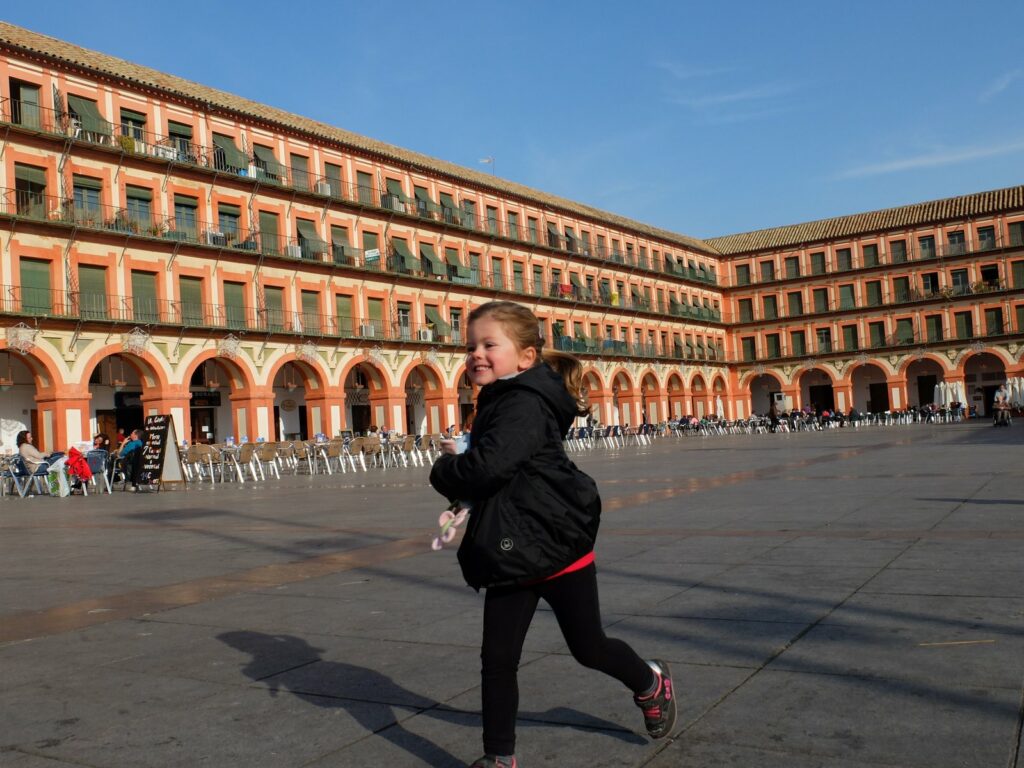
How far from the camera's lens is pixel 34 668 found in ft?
14.0

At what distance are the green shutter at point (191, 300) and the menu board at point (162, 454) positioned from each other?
1200 centimetres

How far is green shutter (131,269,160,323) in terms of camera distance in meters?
30.2

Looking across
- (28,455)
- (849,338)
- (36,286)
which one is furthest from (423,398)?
(849,338)

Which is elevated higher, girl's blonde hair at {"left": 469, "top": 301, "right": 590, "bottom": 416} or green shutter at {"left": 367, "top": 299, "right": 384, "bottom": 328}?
green shutter at {"left": 367, "top": 299, "right": 384, "bottom": 328}

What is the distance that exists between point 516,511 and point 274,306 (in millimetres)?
33815

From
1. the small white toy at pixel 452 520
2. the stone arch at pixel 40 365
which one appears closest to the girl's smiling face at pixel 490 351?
the small white toy at pixel 452 520

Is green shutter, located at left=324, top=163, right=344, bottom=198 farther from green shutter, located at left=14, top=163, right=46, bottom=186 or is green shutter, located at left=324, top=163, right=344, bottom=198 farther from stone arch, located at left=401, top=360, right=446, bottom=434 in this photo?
green shutter, located at left=14, top=163, right=46, bottom=186

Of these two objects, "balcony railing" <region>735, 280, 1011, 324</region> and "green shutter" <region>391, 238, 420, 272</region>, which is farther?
"balcony railing" <region>735, 280, 1011, 324</region>

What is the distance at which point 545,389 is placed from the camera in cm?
272

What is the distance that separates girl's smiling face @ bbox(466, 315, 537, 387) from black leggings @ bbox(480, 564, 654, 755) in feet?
2.06

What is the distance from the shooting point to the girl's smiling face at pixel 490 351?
Result: 282 cm

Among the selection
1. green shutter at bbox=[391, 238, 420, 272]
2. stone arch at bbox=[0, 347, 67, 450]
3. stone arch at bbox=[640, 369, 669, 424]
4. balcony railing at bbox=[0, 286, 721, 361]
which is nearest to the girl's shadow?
balcony railing at bbox=[0, 286, 721, 361]

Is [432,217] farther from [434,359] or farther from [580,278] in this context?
[580,278]

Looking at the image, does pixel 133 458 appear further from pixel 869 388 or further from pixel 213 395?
pixel 869 388
